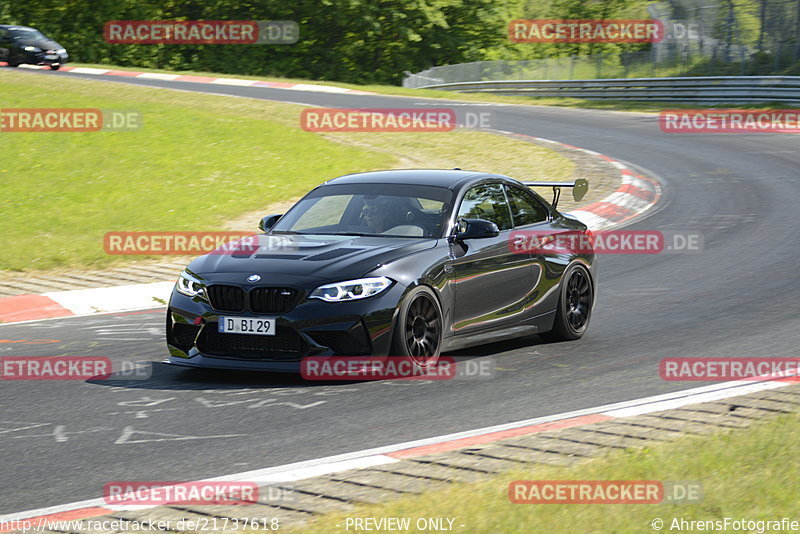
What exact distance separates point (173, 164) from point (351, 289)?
12.9 metres

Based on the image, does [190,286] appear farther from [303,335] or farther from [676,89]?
[676,89]

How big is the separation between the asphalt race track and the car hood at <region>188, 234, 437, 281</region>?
0.80m

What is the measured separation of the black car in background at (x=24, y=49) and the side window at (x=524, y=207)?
33905mm

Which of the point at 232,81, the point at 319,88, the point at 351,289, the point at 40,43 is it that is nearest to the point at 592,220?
the point at 351,289

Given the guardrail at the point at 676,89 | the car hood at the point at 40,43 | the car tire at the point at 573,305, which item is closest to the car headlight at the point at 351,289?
the car tire at the point at 573,305

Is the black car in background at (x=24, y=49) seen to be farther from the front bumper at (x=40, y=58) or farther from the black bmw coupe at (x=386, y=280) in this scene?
the black bmw coupe at (x=386, y=280)

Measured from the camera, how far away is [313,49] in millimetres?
68188

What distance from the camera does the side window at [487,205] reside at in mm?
9227

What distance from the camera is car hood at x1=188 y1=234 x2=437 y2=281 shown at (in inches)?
313

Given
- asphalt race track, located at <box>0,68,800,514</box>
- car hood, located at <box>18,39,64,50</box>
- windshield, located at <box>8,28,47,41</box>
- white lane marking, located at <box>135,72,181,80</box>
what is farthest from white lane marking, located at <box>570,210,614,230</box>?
windshield, located at <box>8,28,47,41</box>

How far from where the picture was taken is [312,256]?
820cm

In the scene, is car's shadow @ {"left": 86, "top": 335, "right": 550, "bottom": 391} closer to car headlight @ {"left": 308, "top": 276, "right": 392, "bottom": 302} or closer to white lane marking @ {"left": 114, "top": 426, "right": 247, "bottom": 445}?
car headlight @ {"left": 308, "top": 276, "right": 392, "bottom": 302}

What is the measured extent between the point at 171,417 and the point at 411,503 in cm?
251

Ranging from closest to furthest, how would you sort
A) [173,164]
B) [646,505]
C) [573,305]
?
[646,505], [573,305], [173,164]
